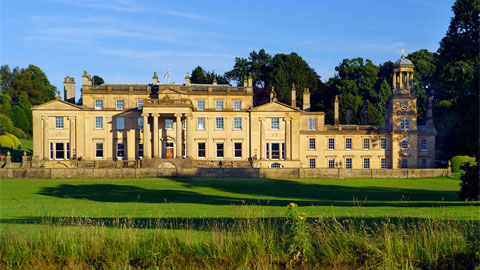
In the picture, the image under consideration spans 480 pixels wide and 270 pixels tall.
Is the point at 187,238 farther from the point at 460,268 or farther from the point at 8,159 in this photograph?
the point at 8,159

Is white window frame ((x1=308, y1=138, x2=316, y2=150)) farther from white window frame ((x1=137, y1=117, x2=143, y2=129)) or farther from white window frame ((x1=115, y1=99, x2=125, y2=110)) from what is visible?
white window frame ((x1=115, y1=99, x2=125, y2=110))

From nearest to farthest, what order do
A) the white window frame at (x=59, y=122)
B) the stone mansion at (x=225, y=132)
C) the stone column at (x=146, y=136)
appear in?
the stone column at (x=146, y=136) < the stone mansion at (x=225, y=132) < the white window frame at (x=59, y=122)

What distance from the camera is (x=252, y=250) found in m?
14.2

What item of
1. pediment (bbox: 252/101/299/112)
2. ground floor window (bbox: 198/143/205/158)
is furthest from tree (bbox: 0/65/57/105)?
pediment (bbox: 252/101/299/112)

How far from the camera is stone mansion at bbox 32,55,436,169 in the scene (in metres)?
60.7

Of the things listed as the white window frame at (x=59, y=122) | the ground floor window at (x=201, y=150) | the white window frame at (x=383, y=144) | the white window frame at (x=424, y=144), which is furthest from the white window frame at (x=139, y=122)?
the white window frame at (x=424, y=144)

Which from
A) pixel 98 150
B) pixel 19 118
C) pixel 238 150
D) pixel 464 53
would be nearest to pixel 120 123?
pixel 98 150

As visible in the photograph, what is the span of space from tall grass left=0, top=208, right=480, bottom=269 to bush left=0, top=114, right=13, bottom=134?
68.1 metres

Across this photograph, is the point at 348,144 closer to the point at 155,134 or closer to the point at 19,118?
the point at 155,134

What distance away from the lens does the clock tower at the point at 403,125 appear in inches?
2459

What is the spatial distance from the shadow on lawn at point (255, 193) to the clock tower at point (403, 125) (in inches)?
868

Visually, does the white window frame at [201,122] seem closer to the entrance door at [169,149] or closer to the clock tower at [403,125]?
the entrance door at [169,149]

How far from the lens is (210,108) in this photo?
6272cm

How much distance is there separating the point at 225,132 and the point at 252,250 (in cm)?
4822
